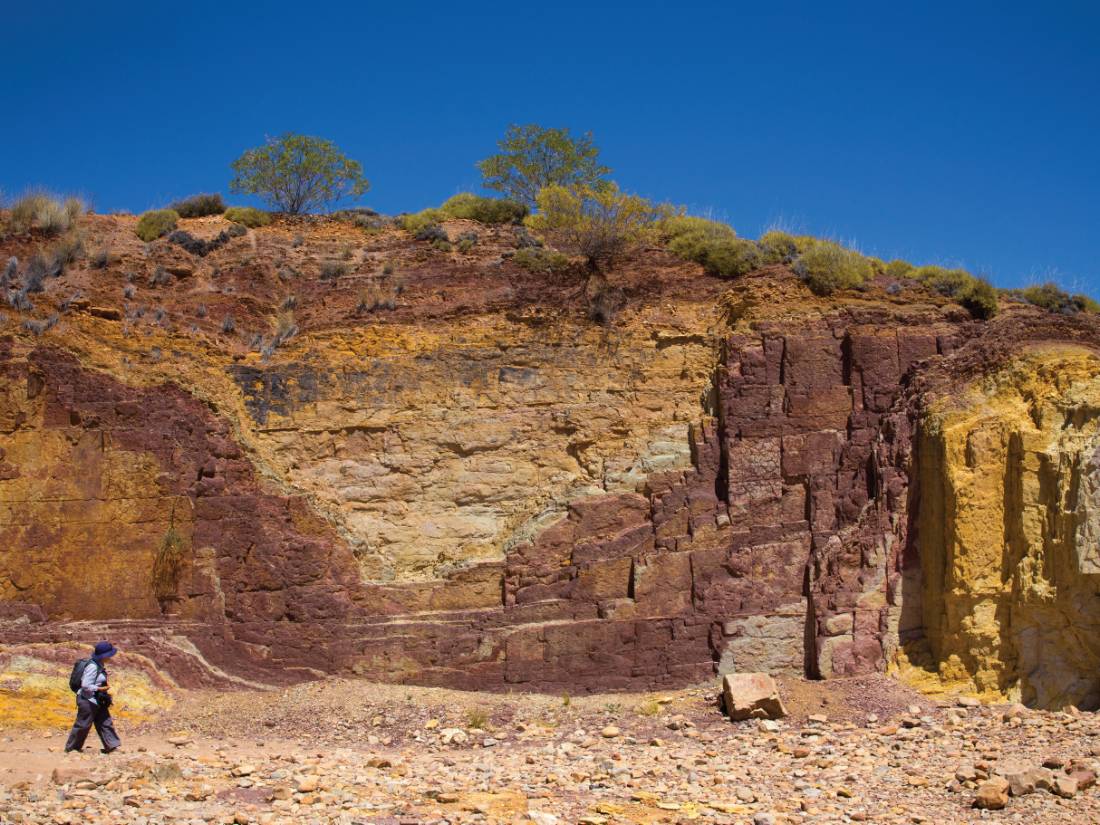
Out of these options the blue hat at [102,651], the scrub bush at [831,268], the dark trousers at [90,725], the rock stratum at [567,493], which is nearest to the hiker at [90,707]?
the dark trousers at [90,725]

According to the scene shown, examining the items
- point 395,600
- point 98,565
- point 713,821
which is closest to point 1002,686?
point 713,821

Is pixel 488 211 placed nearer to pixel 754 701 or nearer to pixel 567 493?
pixel 567 493

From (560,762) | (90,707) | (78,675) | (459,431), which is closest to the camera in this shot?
(90,707)

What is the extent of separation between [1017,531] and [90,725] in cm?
1199

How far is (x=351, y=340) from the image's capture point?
16859mm

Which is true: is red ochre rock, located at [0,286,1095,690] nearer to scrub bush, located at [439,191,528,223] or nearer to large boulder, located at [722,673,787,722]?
large boulder, located at [722,673,787,722]

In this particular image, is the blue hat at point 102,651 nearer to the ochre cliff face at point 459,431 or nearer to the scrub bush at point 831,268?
the ochre cliff face at point 459,431

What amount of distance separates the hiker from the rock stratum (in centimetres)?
228

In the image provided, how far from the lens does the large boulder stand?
14078 mm

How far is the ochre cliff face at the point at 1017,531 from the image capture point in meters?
14.2

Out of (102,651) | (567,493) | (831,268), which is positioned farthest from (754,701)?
(102,651)

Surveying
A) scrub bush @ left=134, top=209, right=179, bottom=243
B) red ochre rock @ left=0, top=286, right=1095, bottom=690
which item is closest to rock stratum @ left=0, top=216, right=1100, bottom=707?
red ochre rock @ left=0, top=286, right=1095, bottom=690

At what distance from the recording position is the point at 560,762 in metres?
12.7

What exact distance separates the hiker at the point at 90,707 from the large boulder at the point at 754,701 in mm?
7476
